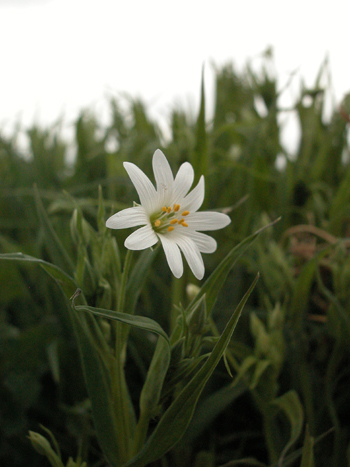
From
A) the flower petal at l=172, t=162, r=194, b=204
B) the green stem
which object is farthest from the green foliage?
the flower petal at l=172, t=162, r=194, b=204

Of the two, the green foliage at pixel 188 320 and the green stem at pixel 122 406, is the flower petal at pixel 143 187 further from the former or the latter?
the green stem at pixel 122 406

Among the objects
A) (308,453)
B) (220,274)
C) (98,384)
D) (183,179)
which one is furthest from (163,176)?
(308,453)

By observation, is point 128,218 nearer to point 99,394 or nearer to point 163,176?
point 163,176

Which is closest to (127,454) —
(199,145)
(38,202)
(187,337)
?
(187,337)

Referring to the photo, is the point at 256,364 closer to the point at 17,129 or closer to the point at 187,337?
the point at 187,337

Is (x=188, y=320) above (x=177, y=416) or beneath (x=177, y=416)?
above
